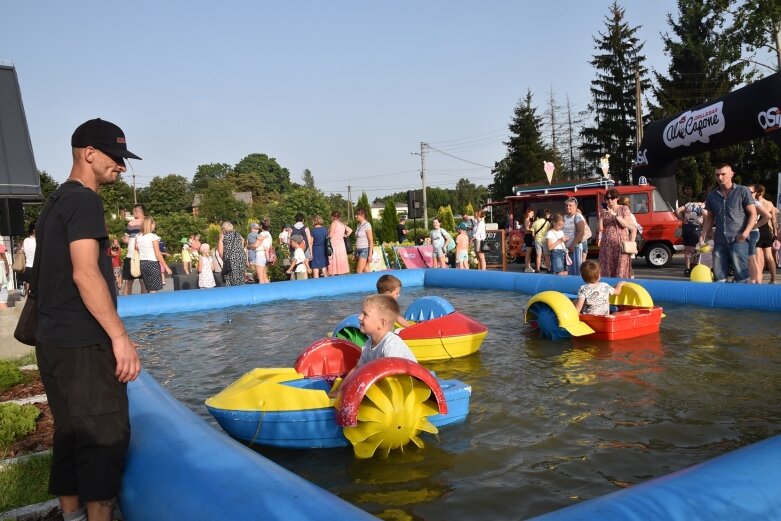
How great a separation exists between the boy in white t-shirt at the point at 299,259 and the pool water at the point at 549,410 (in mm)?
5332

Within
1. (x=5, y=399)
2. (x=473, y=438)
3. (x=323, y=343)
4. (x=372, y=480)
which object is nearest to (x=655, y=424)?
(x=473, y=438)

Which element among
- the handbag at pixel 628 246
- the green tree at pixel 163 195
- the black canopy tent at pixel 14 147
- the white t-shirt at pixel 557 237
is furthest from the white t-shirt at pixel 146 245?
the green tree at pixel 163 195

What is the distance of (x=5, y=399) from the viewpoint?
17.2 feet

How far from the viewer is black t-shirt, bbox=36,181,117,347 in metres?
2.62

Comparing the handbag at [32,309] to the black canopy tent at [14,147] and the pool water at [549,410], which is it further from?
the black canopy tent at [14,147]

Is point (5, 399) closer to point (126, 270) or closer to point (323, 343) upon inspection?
point (323, 343)

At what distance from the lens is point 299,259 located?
13891mm

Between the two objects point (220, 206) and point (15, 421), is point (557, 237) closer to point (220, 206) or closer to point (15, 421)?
point (15, 421)

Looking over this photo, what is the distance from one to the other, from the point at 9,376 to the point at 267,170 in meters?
117

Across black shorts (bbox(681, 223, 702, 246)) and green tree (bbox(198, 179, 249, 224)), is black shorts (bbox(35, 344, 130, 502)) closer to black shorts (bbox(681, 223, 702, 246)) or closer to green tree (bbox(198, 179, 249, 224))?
black shorts (bbox(681, 223, 702, 246))

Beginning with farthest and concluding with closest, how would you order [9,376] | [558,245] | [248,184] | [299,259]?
[248,184] < [299,259] < [558,245] < [9,376]

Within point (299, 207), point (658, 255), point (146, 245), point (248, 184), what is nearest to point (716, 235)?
point (658, 255)

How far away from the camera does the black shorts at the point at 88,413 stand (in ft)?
8.72

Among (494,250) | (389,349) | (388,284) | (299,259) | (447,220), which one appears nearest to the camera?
(389,349)
